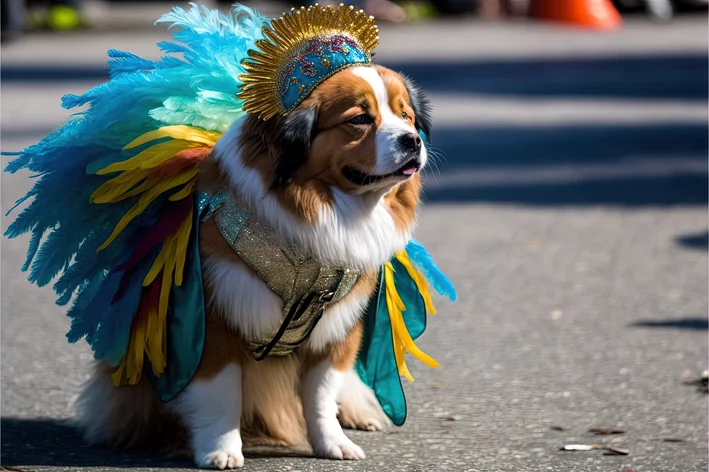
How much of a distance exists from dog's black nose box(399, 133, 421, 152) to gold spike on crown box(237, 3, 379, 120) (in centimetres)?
31

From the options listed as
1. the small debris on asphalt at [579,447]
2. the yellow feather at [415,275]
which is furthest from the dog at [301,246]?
the small debris on asphalt at [579,447]

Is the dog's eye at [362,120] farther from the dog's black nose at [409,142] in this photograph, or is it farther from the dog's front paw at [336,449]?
the dog's front paw at [336,449]

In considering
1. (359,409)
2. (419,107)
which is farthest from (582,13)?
(419,107)

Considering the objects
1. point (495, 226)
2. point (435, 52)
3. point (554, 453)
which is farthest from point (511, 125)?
point (554, 453)

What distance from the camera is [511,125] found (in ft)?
39.9

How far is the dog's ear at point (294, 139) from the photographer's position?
146 inches

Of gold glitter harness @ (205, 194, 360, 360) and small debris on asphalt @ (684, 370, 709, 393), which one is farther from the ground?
gold glitter harness @ (205, 194, 360, 360)

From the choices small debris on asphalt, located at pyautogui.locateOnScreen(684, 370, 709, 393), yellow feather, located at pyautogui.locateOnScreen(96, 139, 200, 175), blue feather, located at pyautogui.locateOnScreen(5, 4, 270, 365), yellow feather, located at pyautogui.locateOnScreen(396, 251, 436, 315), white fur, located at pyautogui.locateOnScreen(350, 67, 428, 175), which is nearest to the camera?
white fur, located at pyautogui.locateOnScreen(350, 67, 428, 175)

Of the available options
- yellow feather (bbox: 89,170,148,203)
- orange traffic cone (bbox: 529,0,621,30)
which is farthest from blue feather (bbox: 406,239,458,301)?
orange traffic cone (bbox: 529,0,621,30)

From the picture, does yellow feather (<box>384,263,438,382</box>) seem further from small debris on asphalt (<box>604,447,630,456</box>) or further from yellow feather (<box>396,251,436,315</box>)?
small debris on asphalt (<box>604,447,630,456</box>)

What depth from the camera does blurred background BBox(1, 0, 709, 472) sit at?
14.5 ft

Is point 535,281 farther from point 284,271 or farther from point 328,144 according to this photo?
point 328,144

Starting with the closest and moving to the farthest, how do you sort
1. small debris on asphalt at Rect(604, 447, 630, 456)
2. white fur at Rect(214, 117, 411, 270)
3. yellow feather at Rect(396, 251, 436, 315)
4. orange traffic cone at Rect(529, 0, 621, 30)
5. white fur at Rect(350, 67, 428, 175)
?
white fur at Rect(350, 67, 428, 175) → white fur at Rect(214, 117, 411, 270) → small debris on asphalt at Rect(604, 447, 630, 456) → yellow feather at Rect(396, 251, 436, 315) → orange traffic cone at Rect(529, 0, 621, 30)

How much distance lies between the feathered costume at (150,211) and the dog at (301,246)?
0.09 m
